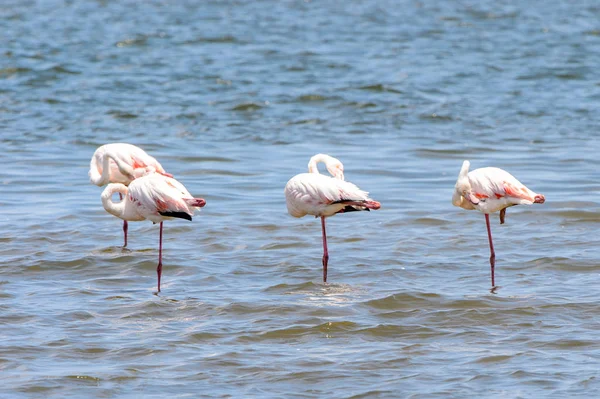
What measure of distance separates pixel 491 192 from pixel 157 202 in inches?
108

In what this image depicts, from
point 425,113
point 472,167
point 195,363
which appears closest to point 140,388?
point 195,363

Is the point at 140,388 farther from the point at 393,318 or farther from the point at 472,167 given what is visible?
the point at 472,167

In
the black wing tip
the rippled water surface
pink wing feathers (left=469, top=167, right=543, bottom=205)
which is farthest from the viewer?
the black wing tip

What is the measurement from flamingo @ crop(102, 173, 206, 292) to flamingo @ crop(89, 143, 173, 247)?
4.05 feet

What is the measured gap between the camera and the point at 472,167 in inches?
528

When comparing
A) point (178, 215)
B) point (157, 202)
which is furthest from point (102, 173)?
point (178, 215)

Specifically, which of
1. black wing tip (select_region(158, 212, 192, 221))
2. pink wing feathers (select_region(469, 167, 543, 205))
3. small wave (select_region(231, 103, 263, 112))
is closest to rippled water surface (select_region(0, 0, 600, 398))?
small wave (select_region(231, 103, 263, 112))

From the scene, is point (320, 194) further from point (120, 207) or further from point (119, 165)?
point (119, 165)

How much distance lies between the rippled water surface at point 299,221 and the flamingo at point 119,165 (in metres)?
0.55

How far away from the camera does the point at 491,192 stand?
28.5 feet

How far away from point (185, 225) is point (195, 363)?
446 cm

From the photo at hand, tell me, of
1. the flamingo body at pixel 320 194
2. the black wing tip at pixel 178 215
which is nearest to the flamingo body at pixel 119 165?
the black wing tip at pixel 178 215

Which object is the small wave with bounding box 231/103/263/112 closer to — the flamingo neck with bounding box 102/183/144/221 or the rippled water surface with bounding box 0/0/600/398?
the rippled water surface with bounding box 0/0/600/398

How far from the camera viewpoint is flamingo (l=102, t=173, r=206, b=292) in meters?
8.75
